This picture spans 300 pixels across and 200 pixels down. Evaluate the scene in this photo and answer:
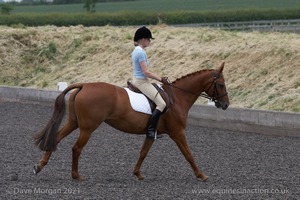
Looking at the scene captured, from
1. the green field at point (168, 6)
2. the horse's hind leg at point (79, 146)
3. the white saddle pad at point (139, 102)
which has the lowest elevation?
the green field at point (168, 6)

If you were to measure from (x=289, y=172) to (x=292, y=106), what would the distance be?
7.31 metres

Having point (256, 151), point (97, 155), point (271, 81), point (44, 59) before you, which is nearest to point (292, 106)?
point (271, 81)

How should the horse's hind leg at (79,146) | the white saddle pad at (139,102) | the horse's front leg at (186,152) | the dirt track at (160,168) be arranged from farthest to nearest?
the white saddle pad at (139,102) < the horse's front leg at (186,152) < the horse's hind leg at (79,146) < the dirt track at (160,168)

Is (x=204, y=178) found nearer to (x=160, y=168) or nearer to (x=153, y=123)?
(x=153, y=123)

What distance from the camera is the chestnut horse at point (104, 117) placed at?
1320 centimetres

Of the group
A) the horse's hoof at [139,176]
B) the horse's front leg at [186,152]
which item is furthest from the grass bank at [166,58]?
the horse's hoof at [139,176]

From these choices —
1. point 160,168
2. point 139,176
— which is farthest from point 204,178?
point 160,168

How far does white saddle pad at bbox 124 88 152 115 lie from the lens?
44.5ft

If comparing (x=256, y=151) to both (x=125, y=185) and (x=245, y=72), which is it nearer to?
(x=125, y=185)

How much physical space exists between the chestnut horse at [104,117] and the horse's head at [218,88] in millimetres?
16

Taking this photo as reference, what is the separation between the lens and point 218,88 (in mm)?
14289

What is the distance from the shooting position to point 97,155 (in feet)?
54.2

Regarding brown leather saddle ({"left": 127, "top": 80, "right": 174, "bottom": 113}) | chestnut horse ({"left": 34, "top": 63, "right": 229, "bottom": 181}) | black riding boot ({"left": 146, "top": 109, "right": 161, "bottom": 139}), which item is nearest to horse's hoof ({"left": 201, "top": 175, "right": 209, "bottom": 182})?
chestnut horse ({"left": 34, "top": 63, "right": 229, "bottom": 181})

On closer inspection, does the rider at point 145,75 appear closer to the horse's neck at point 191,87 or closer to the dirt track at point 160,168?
the horse's neck at point 191,87
